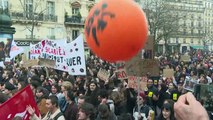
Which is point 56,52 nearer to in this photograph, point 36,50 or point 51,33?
point 36,50

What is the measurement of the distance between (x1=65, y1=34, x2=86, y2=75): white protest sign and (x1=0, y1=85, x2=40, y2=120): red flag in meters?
6.03

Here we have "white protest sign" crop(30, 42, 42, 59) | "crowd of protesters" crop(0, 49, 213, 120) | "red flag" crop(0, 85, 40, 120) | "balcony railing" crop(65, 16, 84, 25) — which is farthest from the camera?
"balcony railing" crop(65, 16, 84, 25)

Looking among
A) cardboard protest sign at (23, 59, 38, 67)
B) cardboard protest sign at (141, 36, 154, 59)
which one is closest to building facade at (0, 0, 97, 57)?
cardboard protest sign at (23, 59, 38, 67)

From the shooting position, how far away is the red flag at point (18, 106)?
4.07m

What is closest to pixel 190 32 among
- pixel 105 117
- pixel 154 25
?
pixel 154 25

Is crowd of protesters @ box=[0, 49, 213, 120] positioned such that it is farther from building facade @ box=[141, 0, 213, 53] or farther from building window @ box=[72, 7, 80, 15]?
building facade @ box=[141, 0, 213, 53]

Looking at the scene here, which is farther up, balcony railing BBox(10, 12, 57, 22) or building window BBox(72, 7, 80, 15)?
building window BBox(72, 7, 80, 15)

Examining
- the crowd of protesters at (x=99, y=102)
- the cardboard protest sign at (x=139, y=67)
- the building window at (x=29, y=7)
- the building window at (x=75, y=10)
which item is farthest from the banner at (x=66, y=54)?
the building window at (x=75, y=10)

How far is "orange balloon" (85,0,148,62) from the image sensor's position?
3.10m

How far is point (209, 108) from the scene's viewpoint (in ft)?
5.98

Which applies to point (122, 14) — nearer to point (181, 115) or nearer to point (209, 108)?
point (209, 108)

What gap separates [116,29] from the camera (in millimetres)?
3090

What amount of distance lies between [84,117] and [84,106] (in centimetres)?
15

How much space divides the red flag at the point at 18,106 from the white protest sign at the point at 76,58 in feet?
19.8
